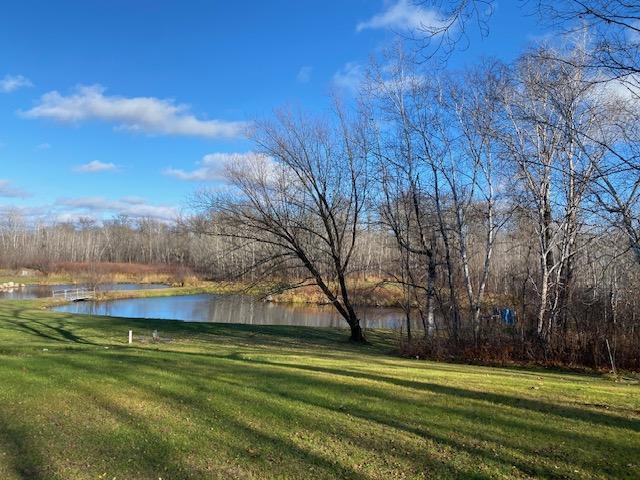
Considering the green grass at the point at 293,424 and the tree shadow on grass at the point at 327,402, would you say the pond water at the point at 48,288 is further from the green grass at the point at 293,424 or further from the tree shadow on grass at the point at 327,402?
the green grass at the point at 293,424

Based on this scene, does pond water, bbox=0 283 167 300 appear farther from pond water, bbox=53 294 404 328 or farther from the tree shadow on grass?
the tree shadow on grass

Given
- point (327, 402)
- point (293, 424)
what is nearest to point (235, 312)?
point (327, 402)

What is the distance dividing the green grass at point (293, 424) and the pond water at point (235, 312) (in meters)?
20.0

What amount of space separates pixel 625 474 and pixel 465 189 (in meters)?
13.3

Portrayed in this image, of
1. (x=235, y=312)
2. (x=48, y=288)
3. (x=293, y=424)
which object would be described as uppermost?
(x=48, y=288)

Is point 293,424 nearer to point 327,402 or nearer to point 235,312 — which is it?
point 327,402

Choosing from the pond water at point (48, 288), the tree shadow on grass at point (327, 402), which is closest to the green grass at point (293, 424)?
the tree shadow on grass at point (327, 402)

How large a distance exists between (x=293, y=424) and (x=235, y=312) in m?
28.7

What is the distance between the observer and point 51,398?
5738 mm

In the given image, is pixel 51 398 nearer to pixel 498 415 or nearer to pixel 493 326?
pixel 498 415

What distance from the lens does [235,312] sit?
33.1 meters

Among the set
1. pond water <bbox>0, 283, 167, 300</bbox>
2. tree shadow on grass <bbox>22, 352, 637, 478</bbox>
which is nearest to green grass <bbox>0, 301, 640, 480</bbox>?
tree shadow on grass <bbox>22, 352, 637, 478</bbox>

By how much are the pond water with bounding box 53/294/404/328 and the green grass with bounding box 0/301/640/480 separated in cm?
1997

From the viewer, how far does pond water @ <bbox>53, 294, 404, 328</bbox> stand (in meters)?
29.2
